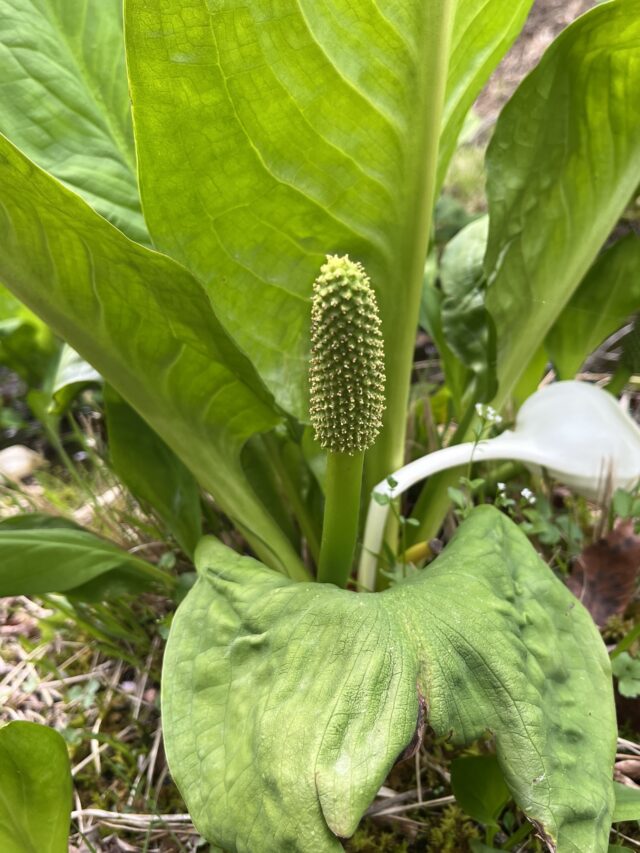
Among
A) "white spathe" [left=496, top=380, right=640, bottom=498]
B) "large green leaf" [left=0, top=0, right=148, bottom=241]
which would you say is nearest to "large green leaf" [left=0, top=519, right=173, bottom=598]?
"large green leaf" [left=0, top=0, right=148, bottom=241]

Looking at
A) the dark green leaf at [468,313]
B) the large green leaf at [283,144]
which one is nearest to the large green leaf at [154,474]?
the large green leaf at [283,144]

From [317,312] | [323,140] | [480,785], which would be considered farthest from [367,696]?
[323,140]

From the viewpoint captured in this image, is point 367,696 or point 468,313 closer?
point 367,696

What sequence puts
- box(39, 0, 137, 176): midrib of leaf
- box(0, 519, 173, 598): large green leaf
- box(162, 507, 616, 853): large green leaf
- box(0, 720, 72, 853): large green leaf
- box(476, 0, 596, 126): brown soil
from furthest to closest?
box(476, 0, 596, 126): brown soil
box(39, 0, 137, 176): midrib of leaf
box(0, 519, 173, 598): large green leaf
box(0, 720, 72, 853): large green leaf
box(162, 507, 616, 853): large green leaf

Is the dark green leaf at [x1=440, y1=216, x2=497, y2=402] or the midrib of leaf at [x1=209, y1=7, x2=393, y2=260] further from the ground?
the midrib of leaf at [x1=209, y1=7, x2=393, y2=260]

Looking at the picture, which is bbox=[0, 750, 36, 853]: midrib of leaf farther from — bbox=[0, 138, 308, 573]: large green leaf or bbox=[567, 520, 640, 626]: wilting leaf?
bbox=[567, 520, 640, 626]: wilting leaf

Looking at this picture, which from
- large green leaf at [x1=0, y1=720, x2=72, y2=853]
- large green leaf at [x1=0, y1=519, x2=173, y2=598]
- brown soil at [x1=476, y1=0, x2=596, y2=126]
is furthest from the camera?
brown soil at [x1=476, y1=0, x2=596, y2=126]

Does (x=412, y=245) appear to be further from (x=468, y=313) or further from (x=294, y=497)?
(x=294, y=497)
